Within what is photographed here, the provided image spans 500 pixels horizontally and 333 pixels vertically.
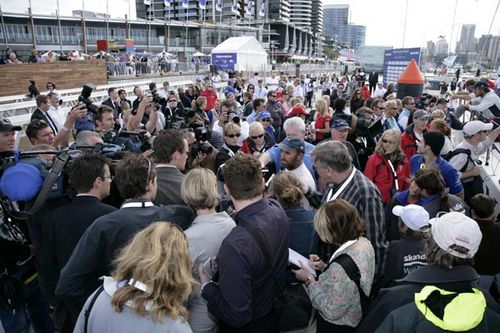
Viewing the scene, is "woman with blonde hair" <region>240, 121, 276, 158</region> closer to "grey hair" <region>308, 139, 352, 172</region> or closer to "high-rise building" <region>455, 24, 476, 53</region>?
"grey hair" <region>308, 139, 352, 172</region>

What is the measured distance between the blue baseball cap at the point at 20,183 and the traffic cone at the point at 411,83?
38.5 feet

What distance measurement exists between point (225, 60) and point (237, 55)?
110 cm

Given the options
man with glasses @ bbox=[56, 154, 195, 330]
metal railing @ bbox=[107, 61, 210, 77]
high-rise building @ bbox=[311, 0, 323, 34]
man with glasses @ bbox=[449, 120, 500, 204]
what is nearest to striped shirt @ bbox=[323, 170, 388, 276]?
man with glasses @ bbox=[56, 154, 195, 330]

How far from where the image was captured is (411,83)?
11.9 meters

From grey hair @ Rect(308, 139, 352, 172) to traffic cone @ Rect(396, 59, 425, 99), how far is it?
32.8ft

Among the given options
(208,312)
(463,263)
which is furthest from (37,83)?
(463,263)

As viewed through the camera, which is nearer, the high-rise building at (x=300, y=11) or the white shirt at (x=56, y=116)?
the white shirt at (x=56, y=116)

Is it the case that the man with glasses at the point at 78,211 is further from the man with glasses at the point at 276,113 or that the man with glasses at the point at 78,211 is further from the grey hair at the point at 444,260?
the man with glasses at the point at 276,113

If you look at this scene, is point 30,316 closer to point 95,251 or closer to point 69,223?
point 69,223

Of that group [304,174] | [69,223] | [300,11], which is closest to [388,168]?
[304,174]

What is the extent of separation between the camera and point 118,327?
5.32 feet

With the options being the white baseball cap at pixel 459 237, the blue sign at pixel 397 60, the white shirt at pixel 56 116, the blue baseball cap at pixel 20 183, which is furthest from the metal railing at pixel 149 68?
the white baseball cap at pixel 459 237

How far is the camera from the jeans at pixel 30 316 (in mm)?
2996

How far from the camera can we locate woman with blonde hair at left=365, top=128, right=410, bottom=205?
456cm
